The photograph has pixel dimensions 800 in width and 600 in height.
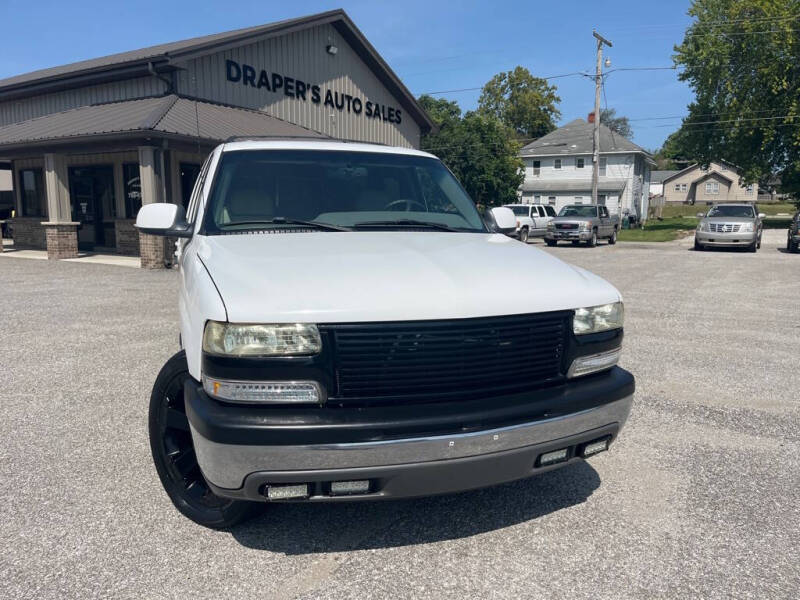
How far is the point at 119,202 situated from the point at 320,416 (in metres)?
18.5

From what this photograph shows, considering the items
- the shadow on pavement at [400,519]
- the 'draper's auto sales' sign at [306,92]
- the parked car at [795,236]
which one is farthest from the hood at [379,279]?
the parked car at [795,236]

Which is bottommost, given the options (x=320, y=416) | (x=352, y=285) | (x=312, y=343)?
(x=320, y=416)

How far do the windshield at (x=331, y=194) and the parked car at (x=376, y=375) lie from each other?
0.51 metres

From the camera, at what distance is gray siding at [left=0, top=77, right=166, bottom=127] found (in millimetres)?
17203

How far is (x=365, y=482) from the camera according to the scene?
8.03 ft

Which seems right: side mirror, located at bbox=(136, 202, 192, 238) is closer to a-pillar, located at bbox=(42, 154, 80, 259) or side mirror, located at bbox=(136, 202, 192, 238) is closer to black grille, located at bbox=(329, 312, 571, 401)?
black grille, located at bbox=(329, 312, 571, 401)

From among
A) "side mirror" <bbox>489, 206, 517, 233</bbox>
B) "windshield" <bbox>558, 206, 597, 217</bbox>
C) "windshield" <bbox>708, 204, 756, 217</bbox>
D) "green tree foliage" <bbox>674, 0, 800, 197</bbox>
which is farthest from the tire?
"green tree foliage" <bbox>674, 0, 800, 197</bbox>

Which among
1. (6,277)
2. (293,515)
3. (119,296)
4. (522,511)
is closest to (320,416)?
(293,515)

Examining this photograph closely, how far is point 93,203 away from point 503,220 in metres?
18.8

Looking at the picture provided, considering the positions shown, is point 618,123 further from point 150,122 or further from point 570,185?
point 150,122

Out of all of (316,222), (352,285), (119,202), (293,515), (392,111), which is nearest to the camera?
(352,285)

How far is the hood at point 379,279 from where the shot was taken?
243 cm

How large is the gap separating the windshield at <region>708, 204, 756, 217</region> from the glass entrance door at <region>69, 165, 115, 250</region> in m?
21.0

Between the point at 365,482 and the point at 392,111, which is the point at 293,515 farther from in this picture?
the point at 392,111
